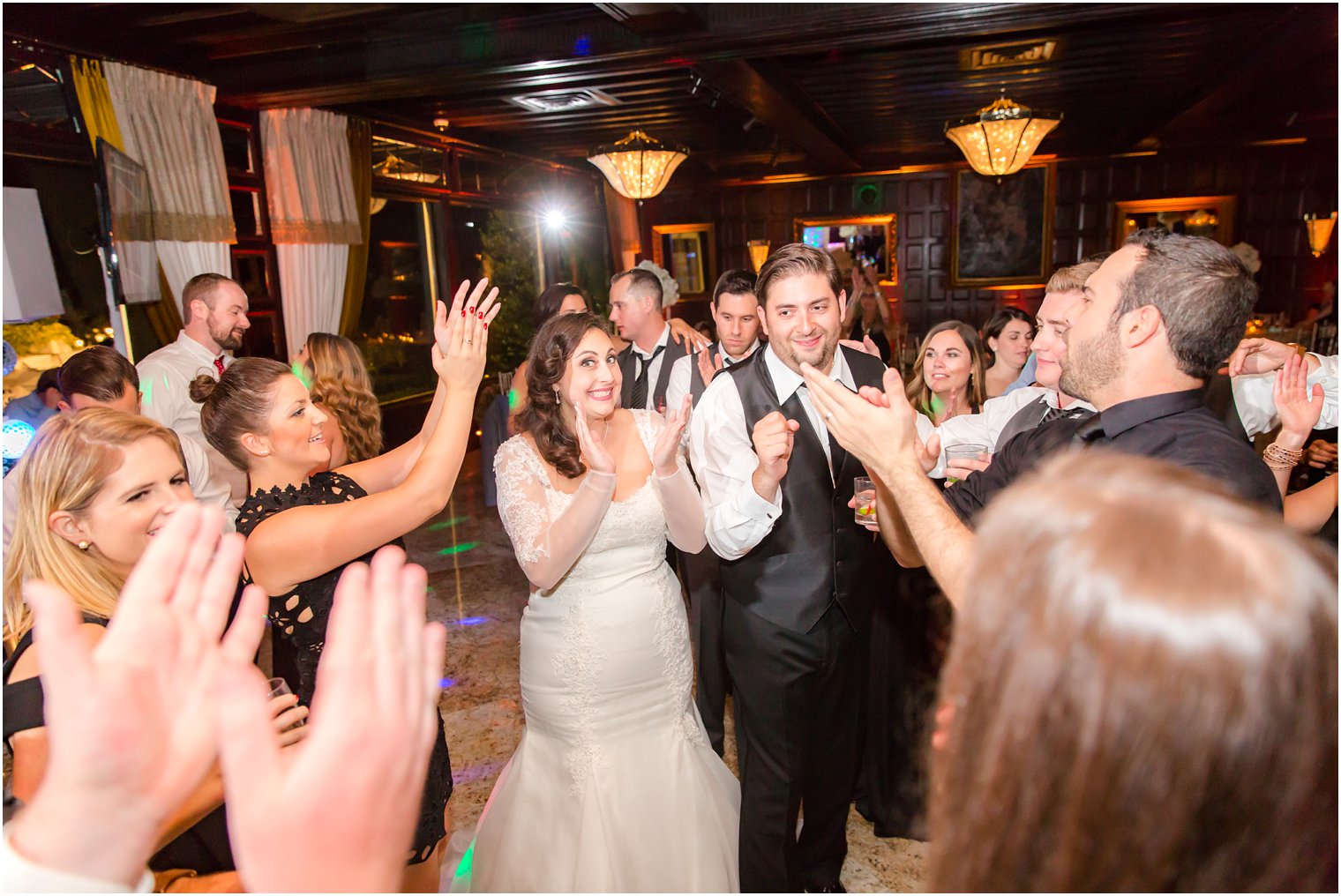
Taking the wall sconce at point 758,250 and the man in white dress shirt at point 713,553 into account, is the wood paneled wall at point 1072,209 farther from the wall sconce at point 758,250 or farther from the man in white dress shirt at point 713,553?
the man in white dress shirt at point 713,553

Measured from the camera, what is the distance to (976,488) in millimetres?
1820

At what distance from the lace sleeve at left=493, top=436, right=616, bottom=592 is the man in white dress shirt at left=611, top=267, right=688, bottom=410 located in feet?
5.99

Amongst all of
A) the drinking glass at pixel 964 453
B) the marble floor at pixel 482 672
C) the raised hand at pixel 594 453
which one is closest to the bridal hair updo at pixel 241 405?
the raised hand at pixel 594 453

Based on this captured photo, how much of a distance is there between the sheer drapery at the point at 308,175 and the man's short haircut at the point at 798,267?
4.49 m

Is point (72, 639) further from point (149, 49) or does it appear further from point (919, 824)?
point (149, 49)

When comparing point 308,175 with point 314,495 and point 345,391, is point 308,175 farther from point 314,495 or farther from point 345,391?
point 314,495

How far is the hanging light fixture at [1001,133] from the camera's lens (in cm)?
557

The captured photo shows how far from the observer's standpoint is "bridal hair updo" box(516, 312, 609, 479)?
2.23m

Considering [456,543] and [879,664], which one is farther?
[456,543]

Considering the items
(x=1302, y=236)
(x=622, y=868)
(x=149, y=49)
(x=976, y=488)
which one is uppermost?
(x=149, y=49)

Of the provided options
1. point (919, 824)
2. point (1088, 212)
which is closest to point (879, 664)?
point (919, 824)

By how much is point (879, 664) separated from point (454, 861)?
151 cm

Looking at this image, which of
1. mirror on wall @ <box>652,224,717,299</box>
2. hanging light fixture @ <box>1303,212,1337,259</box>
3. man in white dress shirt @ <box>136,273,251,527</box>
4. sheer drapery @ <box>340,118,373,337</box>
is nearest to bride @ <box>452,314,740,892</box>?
man in white dress shirt @ <box>136,273,251,527</box>

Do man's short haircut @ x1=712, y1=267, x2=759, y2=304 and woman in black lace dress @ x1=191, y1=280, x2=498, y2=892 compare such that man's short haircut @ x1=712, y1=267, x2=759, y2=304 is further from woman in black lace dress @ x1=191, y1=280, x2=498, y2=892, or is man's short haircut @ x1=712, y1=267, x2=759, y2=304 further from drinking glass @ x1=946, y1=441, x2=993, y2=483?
woman in black lace dress @ x1=191, y1=280, x2=498, y2=892
